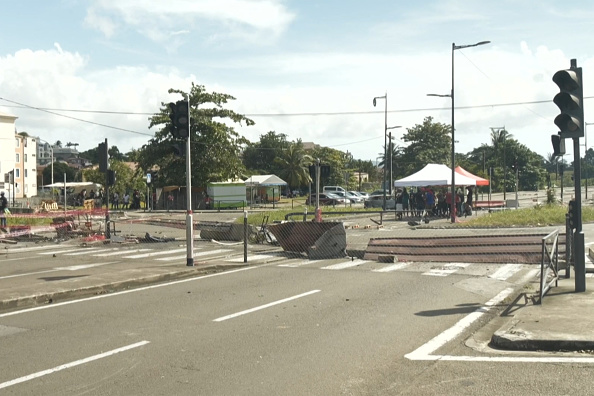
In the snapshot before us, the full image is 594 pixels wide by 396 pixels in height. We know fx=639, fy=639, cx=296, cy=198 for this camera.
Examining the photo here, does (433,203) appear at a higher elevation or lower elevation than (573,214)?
lower

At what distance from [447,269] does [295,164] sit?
7870 centimetres

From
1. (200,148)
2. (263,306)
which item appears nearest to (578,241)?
(263,306)

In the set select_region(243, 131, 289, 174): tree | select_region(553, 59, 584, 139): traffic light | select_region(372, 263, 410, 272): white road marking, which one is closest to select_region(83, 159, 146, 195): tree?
select_region(243, 131, 289, 174): tree

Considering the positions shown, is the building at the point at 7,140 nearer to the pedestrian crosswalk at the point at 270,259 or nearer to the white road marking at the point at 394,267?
the pedestrian crosswalk at the point at 270,259

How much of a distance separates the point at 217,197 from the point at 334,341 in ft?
164

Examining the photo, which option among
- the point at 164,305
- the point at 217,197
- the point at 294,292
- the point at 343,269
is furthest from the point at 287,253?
the point at 217,197

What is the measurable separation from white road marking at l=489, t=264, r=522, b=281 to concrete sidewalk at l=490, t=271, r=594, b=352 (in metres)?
2.88

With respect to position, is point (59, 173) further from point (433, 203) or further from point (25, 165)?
point (433, 203)

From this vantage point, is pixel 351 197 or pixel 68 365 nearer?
pixel 68 365

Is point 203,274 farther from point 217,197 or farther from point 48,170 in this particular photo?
point 48,170

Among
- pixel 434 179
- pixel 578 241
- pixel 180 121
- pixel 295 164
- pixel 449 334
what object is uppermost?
pixel 295 164

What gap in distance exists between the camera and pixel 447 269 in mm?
15102

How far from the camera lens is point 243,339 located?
312 inches

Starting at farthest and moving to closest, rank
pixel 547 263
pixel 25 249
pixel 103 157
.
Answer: pixel 103 157 < pixel 25 249 < pixel 547 263
